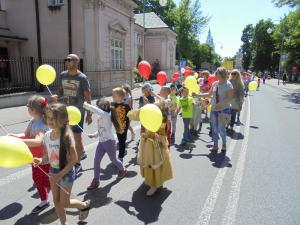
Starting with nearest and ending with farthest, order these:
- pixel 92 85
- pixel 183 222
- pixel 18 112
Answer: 1. pixel 183 222
2. pixel 18 112
3. pixel 92 85

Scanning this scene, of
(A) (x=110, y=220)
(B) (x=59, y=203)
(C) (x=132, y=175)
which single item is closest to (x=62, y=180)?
(B) (x=59, y=203)

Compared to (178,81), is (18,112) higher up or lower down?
lower down

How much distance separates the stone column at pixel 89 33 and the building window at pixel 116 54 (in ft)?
7.39

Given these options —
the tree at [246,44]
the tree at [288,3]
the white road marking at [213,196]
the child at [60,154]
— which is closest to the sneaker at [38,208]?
the child at [60,154]

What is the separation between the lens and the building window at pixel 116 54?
16.8 meters

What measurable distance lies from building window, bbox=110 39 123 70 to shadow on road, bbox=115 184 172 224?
1410 cm

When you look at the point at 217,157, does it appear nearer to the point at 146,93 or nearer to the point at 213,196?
the point at 213,196

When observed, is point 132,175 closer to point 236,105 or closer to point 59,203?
point 59,203

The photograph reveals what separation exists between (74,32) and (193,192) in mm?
13730

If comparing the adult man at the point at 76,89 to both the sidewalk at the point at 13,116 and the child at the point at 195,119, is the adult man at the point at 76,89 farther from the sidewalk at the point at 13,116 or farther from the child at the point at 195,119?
the sidewalk at the point at 13,116

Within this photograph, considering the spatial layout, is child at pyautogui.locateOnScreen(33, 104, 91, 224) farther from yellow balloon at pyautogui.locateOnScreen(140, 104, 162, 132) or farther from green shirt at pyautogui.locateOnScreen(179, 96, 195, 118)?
green shirt at pyautogui.locateOnScreen(179, 96, 195, 118)

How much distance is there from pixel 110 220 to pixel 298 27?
2643cm

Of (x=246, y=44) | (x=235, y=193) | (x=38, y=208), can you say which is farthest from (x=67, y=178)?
(x=246, y=44)

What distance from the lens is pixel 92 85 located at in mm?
14914
